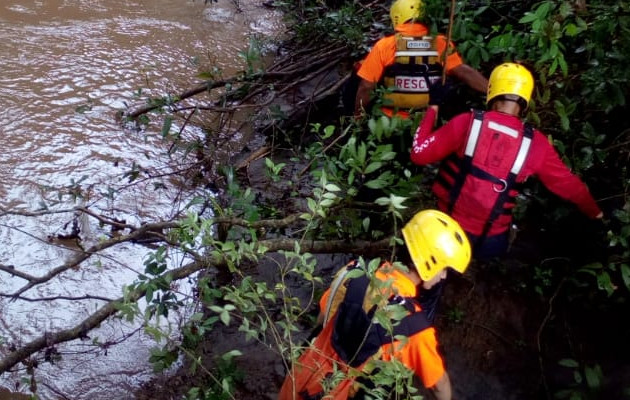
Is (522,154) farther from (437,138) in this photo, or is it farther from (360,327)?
(360,327)

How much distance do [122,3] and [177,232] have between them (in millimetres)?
6639

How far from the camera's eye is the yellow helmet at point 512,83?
278cm

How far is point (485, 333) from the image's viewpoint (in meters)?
3.37

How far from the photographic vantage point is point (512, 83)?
2.78 m

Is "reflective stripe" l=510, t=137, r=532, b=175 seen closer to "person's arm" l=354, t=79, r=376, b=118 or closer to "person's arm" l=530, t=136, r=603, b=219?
"person's arm" l=530, t=136, r=603, b=219

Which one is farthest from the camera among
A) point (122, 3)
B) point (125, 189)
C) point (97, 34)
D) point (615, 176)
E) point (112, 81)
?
point (122, 3)

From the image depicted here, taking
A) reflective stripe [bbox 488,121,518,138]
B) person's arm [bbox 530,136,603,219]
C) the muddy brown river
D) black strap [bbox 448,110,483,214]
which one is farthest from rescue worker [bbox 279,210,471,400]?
the muddy brown river

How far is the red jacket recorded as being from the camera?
2.74 metres

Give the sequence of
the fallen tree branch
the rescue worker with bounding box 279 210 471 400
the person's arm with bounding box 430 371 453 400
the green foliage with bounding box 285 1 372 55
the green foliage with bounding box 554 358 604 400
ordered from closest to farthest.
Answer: the rescue worker with bounding box 279 210 471 400, the person's arm with bounding box 430 371 453 400, the green foliage with bounding box 554 358 604 400, the fallen tree branch, the green foliage with bounding box 285 1 372 55

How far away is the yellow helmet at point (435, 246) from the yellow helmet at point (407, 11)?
1.85 meters

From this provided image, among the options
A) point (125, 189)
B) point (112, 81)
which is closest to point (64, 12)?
point (112, 81)

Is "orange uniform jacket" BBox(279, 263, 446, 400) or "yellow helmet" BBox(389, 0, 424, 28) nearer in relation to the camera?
"orange uniform jacket" BBox(279, 263, 446, 400)

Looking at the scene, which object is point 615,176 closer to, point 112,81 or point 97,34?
point 112,81

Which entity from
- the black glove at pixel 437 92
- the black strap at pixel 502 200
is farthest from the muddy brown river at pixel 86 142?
the black glove at pixel 437 92
